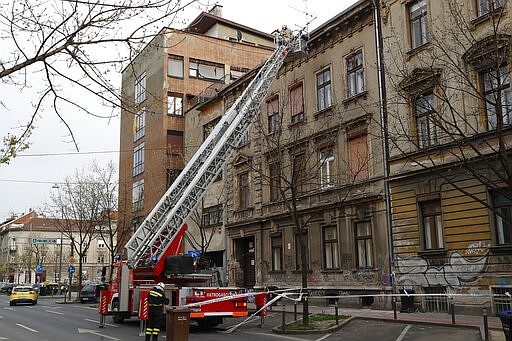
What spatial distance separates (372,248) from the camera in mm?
22141

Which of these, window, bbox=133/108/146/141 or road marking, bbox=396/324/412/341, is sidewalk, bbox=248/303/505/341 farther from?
window, bbox=133/108/146/141

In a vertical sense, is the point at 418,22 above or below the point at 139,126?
below

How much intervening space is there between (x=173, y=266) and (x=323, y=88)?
1244 cm

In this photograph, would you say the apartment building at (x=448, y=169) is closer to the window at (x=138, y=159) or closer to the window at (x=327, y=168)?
the window at (x=327, y=168)

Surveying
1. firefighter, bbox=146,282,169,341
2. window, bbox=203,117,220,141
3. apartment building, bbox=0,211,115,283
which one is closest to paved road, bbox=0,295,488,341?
firefighter, bbox=146,282,169,341

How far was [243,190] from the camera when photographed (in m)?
31.8

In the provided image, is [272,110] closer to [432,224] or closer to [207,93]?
[207,93]

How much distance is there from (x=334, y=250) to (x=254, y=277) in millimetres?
7273

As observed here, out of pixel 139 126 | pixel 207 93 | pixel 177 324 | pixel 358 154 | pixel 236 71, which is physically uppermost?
pixel 236 71

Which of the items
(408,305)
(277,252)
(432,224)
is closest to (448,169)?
(432,224)

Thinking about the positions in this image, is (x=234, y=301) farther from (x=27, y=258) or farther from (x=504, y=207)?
(x=27, y=258)

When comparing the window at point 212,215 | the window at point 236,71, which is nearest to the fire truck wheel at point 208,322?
the window at point 212,215

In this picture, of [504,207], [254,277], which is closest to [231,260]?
[254,277]

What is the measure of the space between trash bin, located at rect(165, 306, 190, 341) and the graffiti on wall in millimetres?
10459
